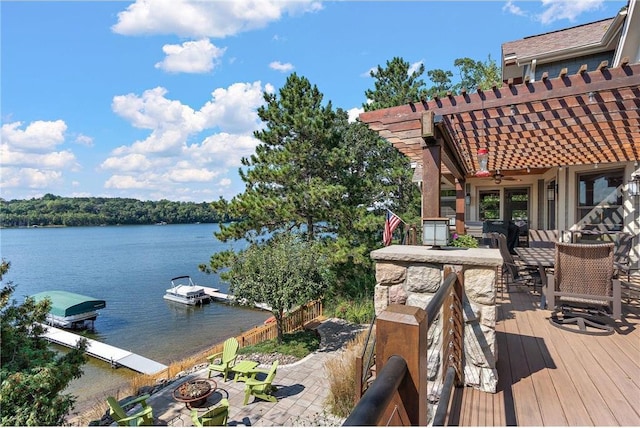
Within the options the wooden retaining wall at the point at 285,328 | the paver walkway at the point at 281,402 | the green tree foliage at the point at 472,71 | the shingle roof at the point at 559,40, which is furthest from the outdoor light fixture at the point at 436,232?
the green tree foliage at the point at 472,71

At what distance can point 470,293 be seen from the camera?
2473 millimetres

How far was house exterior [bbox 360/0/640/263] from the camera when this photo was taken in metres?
2.95

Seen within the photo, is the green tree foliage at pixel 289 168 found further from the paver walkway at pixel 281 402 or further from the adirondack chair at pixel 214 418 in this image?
the adirondack chair at pixel 214 418

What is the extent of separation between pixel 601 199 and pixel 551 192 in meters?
2.27

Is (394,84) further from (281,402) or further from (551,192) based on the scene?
(281,402)

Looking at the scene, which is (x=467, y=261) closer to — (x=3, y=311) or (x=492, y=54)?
(x=3, y=311)

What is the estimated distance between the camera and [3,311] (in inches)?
235

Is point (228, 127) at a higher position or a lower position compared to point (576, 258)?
higher

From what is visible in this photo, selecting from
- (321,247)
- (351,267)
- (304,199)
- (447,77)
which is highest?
(447,77)

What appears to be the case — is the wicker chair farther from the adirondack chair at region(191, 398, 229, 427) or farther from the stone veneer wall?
the adirondack chair at region(191, 398, 229, 427)

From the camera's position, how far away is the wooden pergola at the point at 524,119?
8.83 feet

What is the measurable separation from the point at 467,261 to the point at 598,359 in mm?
1622

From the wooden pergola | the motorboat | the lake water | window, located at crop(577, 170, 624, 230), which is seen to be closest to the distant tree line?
the lake water

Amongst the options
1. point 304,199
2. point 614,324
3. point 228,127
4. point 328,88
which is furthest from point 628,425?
point 228,127
